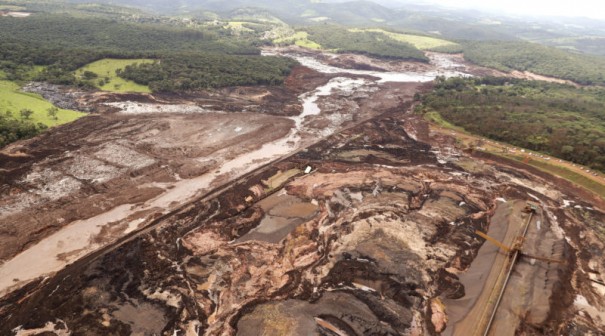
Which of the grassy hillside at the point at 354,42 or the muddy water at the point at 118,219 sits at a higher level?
the grassy hillside at the point at 354,42

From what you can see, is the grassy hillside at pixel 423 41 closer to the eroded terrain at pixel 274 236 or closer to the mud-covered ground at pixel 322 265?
the eroded terrain at pixel 274 236

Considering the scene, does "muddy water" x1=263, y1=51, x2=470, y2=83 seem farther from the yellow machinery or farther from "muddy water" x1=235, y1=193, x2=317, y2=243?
the yellow machinery

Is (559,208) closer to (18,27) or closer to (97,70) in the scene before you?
(97,70)

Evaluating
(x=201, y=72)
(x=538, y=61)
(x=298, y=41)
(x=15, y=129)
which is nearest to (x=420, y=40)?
(x=538, y=61)

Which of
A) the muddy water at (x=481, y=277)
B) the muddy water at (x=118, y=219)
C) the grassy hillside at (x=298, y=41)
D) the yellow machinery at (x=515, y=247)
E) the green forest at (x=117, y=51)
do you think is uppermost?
the grassy hillside at (x=298, y=41)

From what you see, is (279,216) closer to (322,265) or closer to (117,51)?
(322,265)

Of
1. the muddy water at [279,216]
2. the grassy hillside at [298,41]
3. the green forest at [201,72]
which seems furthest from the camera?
the grassy hillside at [298,41]

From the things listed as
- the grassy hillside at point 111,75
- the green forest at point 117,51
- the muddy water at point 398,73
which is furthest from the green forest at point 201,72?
the muddy water at point 398,73

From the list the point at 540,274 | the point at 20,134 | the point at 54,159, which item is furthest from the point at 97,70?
the point at 540,274
